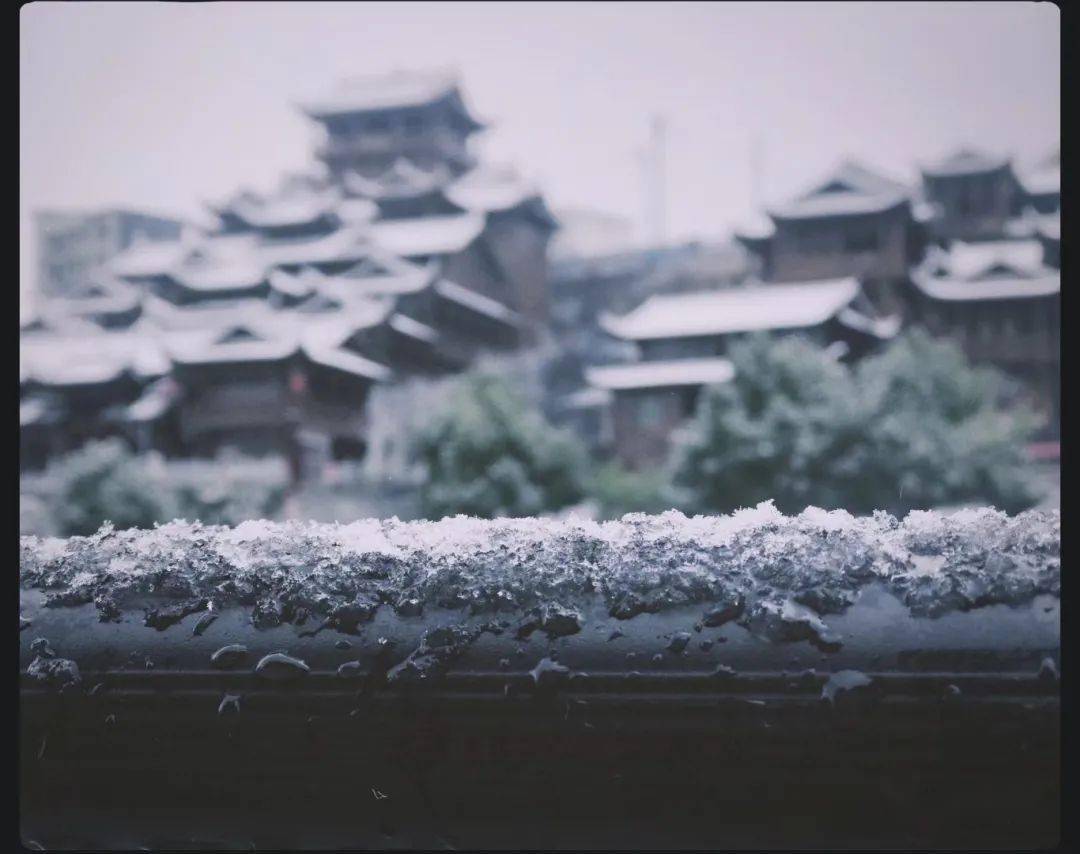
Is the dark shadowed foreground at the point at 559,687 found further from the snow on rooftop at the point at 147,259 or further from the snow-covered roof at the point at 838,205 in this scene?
the snow on rooftop at the point at 147,259

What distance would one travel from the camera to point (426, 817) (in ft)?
4.17

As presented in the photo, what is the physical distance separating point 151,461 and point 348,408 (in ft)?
12.1

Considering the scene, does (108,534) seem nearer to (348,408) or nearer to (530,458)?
(530,458)

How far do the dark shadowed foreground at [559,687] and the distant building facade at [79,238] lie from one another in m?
32.8

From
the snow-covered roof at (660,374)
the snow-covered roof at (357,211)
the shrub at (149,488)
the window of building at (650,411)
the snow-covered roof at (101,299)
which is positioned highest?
the snow-covered roof at (357,211)

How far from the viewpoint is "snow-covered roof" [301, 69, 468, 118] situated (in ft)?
87.8

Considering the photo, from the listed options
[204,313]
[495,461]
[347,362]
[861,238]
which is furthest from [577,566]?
[204,313]

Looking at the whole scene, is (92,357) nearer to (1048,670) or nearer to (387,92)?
(387,92)

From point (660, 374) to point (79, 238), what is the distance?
21002 millimetres

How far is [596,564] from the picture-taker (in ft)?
4.19

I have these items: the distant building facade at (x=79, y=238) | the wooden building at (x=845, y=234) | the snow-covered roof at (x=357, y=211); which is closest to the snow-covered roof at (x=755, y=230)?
the wooden building at (x=845, y=234)

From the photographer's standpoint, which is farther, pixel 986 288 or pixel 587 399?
pixel 587 399

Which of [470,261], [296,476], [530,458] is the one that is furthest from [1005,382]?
[296,476]

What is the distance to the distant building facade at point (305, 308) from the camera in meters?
19.5
